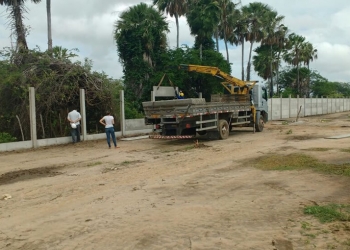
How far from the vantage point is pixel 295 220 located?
17.6 ft

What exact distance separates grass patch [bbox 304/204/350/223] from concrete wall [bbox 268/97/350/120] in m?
27.1

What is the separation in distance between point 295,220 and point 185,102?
9.57 metres

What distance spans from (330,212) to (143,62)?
85.8ft

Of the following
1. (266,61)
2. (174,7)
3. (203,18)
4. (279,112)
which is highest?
(174,7)

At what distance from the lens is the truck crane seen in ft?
48.3

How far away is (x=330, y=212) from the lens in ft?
18.3

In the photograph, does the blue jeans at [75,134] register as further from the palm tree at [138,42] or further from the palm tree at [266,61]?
the palm tree at [266,61]

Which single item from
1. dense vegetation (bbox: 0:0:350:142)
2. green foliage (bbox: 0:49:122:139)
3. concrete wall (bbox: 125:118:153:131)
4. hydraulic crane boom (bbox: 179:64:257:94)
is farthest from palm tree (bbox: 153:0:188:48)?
green foliage (bbox: 0:49:122:139)

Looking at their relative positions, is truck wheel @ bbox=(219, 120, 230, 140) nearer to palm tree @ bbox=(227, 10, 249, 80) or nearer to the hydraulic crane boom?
the hydraulic crane boom

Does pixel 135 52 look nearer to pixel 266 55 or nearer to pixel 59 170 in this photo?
pixel 59 170

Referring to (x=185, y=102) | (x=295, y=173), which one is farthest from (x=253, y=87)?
(x=295, y=173)

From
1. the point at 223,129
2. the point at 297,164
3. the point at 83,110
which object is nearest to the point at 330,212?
the point at 297,164

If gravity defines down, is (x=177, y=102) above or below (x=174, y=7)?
below

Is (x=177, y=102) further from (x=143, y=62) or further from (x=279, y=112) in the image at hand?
(x=279, y=112)
